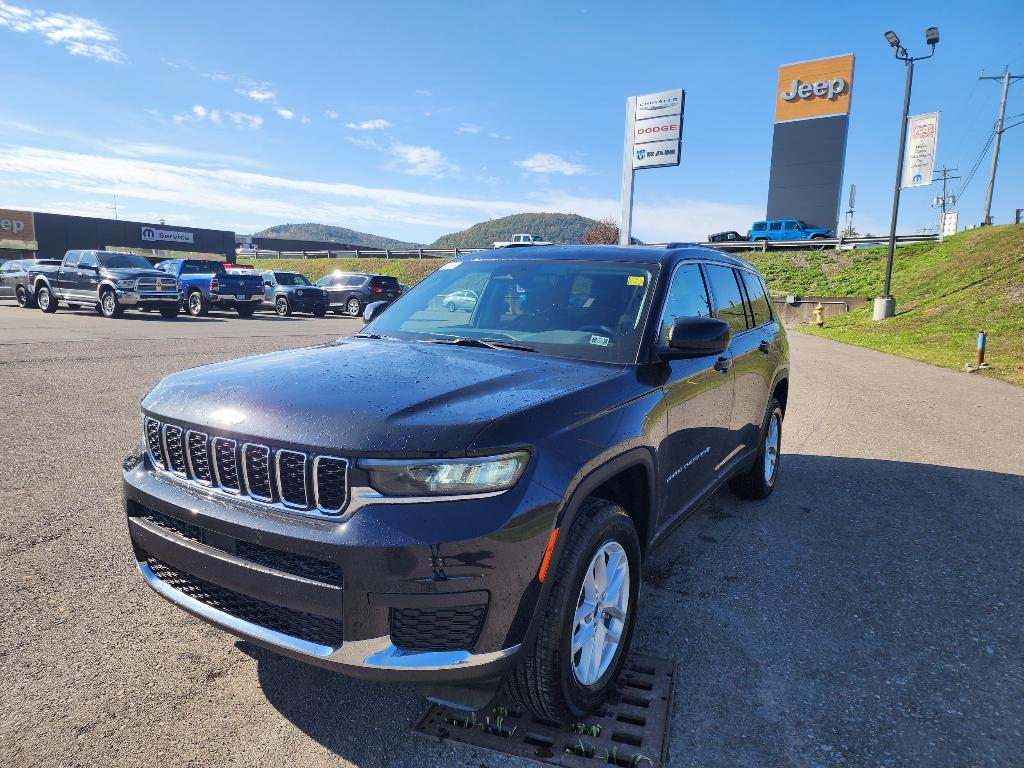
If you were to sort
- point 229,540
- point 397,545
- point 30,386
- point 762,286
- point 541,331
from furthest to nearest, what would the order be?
1. point 30,386
2. point 762,286
3. point 541,331
4. point 229,540
5. point 397,545

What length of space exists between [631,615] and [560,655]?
1.97 ft

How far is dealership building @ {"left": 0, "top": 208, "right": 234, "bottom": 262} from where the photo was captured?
153 feet

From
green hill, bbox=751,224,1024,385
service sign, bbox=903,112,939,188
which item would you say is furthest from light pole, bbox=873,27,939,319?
service sign, bbox=903,112,939,188

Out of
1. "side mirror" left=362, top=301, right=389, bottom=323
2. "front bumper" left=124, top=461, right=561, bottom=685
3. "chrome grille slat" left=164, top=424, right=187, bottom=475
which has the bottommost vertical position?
"front bumper" left=124, top=461, right=561, bottom=685

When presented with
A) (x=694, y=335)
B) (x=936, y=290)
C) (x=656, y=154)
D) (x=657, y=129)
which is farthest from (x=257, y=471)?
(x=657, y=129)

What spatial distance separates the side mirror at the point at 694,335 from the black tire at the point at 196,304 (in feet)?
78.6

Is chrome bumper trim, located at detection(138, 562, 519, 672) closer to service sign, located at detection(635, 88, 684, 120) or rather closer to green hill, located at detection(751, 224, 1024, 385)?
green hill, located at detection(751, 224, 1024, 385)

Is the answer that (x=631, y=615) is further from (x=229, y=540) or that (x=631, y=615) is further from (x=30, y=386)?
(x=30, y=386)

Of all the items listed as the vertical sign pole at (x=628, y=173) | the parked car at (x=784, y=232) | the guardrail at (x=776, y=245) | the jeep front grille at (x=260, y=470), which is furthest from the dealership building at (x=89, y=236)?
the jeep front grille at (x=260, y=470)

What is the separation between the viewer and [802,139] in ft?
164

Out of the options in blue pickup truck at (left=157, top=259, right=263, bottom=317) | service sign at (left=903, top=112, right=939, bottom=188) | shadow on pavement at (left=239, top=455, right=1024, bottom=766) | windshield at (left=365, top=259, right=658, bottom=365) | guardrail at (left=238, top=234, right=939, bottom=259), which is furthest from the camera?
guardrail at (left=238, top=234, right=939, bottom=259)

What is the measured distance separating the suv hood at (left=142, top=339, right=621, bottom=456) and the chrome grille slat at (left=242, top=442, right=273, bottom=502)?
0.04 meters

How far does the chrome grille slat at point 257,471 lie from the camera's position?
6.91 feet

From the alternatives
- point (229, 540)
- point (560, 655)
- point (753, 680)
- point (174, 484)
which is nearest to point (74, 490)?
point (174, 484)
